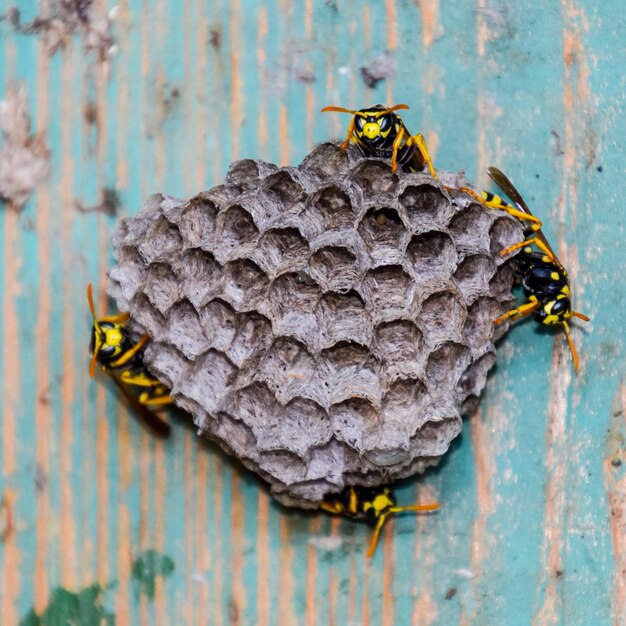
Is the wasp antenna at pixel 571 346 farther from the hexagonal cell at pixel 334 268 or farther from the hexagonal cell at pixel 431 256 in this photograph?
the hexagonal cell at pixel 334 268

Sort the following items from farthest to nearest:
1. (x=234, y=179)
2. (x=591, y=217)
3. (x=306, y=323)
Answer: (x=591, y=217)
(x=234, y=179)
(x=306, y=323)

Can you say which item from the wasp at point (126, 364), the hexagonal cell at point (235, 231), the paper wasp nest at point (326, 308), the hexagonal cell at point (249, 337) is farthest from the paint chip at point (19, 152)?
the hexagonal cell at point (249, 337)

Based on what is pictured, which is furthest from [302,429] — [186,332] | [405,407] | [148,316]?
[148,316]

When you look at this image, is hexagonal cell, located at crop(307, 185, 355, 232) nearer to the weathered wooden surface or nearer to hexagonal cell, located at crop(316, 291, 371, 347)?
hexagonal cell, located at crop(316, 291, 371, 347)

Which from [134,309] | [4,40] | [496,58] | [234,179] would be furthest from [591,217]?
[4,40]

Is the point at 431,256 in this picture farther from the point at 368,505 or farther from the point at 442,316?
the point at 368,505

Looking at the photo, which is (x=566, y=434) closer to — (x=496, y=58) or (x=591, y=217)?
(x=591, y=217)

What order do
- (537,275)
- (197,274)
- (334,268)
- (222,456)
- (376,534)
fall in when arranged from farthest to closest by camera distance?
1. (222,456)
2. (376,534)
3. (537,275)
4. (197,274)
5. (334,268)
